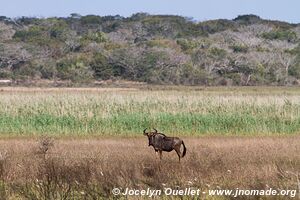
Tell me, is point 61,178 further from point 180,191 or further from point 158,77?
point 158,77

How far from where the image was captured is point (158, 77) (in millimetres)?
67562

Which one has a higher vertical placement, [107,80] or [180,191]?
[180,191]

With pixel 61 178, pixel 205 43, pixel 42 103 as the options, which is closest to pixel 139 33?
pixel 205 43

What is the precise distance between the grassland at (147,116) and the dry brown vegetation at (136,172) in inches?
281

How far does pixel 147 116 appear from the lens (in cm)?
2814

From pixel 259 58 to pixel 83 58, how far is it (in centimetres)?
1698

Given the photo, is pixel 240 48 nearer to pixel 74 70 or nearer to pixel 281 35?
pixel 281 35

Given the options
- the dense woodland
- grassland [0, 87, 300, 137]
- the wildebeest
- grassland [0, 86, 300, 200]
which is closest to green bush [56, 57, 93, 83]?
the dense woodland

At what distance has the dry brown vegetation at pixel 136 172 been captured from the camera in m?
11.3

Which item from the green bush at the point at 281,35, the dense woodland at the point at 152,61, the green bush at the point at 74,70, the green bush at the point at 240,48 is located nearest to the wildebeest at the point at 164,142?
the dense woodland at the point at 152,61

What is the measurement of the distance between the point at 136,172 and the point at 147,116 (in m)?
15.3

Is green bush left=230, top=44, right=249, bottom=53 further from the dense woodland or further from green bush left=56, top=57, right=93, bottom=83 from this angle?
green bush left=56, top=57, right=93, bottom=83

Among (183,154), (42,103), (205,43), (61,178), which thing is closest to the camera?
(61,178)

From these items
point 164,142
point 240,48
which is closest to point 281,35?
point 240,48
